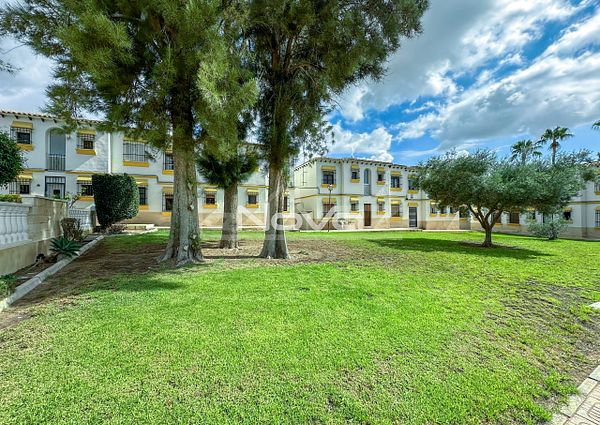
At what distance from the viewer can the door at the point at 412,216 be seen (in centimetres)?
3169

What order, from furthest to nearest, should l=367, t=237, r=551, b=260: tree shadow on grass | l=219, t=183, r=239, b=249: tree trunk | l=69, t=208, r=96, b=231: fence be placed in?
l=69, t=208, r=96, b=231: fence → l=367, t=237, r=551, b=260: tree shadow on grass → l=219, t=183, r=239, b=249: tree trunk

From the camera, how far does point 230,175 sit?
10086 mm

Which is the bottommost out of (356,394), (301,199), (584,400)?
(584,400)

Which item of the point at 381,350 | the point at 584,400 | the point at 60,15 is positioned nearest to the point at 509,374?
the point at 584,400

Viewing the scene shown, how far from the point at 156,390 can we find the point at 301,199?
27.5m

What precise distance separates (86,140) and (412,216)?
107 feet

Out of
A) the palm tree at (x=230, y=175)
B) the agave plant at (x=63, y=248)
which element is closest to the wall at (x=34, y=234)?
the agave plant at (x=63, y=248)

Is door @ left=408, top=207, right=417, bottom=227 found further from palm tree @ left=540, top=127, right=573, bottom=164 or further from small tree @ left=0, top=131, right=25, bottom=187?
small tree @ left=0, top=131, right=25, bottom=187

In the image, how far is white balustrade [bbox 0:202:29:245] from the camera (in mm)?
5109

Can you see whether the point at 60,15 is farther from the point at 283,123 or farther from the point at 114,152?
the point at 114,152

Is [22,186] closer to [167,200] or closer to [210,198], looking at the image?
[167,200]

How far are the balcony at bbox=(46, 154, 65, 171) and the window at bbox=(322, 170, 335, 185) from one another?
21621 millimetres

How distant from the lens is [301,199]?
29.5 metres

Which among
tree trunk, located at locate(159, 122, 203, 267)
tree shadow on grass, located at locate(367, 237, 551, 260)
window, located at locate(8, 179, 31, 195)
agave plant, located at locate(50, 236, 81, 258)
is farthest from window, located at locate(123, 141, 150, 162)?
tree shadow on grass, located at locate(367, 237, 551, 260)
